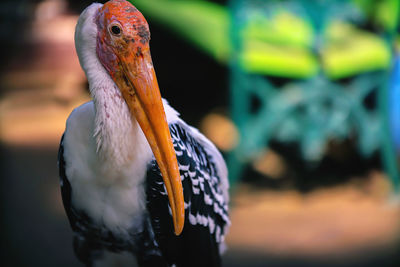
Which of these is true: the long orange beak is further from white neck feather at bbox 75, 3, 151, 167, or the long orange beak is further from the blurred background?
the blurred background

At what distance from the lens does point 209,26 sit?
2.09 m

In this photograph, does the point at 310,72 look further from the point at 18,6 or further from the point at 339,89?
the point at 18,6

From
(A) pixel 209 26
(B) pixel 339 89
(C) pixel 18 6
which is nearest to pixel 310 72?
(B) pixel 339 89

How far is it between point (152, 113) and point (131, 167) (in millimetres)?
165

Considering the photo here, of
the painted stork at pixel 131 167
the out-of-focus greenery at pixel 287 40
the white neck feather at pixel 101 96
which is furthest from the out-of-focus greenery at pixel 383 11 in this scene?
the white neck feather at pixel 101 96

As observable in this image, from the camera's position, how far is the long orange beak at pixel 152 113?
66 cm

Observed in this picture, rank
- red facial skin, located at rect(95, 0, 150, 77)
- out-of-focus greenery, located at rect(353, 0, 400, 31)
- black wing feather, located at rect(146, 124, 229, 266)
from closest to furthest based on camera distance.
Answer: red facial skin, located at rect(95, 0, 150, 77) → black wing feather, located at rect(146, 124, 229, 266) → out-of-focus greenery, located at rect(353, 0, 400, 31)

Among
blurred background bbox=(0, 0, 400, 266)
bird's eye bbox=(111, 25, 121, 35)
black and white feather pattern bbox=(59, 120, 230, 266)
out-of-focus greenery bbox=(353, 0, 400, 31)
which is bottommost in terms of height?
black and white feather pattern bbox=(59, 120, 230, 266)

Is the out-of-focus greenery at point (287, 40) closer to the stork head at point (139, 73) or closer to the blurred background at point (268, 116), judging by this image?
the blurred background at point (268, 116)

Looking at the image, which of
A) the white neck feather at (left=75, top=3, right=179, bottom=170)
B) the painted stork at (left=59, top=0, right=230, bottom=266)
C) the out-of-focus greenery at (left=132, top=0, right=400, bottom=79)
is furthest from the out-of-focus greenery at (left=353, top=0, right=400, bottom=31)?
the white neck feather at (left=75, top=3, right=179, bottom=170)

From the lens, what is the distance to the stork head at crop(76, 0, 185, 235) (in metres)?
0.65

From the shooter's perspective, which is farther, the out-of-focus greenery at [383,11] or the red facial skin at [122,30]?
the out-of-focus greenery at [383,11]

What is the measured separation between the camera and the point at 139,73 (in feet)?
2.17

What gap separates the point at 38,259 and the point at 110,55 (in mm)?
1425
